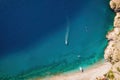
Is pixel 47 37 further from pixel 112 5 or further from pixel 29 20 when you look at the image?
pixel 112 5

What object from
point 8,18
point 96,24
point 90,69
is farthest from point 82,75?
point 8,18

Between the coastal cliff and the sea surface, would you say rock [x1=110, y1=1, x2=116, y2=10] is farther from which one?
the sea surface

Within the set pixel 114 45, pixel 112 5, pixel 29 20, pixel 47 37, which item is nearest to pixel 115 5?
pixel 112 5

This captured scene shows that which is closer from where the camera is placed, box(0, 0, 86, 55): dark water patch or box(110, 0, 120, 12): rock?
box(110, 0, 120, 12): rock

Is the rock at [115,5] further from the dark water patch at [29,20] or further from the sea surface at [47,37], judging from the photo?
the dark water patch at [29,20]

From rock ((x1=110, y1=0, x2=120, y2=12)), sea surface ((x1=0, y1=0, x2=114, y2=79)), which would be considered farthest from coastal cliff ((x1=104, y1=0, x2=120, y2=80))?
sea surface ((x1=0, y1=0, x2=114, y2=79))

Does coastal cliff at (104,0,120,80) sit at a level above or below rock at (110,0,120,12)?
below

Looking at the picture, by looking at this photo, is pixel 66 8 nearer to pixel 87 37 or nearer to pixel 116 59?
pixel 87 37

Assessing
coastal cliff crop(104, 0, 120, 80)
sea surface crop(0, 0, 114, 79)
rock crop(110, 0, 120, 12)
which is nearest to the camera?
coastal cliff crop(104, 0, 120, 80)
